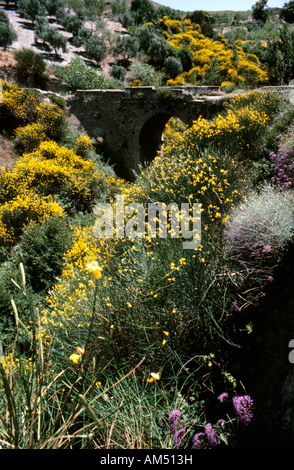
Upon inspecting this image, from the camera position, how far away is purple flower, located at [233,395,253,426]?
6.50 feet

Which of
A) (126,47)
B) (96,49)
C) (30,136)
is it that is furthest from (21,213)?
(126,47)

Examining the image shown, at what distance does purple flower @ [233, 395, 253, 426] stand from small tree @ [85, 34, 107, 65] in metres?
26.1

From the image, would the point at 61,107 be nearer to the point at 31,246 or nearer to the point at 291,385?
the point at 31,246

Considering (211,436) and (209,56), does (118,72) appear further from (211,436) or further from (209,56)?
(211,436)

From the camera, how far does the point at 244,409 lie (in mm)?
2023

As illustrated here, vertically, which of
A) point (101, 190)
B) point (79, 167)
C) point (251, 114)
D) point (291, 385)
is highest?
point (251, 114)

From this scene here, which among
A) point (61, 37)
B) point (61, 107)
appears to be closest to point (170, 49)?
point (61, 37)

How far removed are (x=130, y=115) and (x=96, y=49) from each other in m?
13.1

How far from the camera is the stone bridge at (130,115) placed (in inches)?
476

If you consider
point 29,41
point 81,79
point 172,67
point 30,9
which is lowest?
point 81,79

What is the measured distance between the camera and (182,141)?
676 centimetres

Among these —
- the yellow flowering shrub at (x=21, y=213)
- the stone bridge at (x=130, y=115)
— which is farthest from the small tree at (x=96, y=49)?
the yellow flowering shrub at (x=21, y=213)

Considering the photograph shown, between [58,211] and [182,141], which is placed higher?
[182,141]
